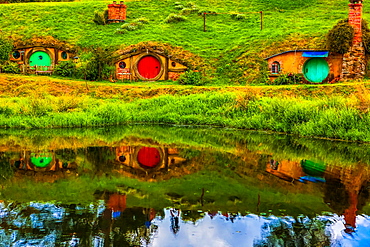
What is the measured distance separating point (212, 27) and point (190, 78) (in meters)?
10.6

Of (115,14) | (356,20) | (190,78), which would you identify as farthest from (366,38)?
(115,14)

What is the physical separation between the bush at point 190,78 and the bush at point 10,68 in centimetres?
1215

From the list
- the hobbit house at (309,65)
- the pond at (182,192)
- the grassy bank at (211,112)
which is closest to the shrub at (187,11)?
the hobbit house at (309,65)

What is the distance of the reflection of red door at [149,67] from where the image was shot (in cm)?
3203

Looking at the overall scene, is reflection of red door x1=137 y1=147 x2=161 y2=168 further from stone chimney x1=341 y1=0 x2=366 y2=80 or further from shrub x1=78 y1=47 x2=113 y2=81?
stone chimney x1=341 y1=0 x2=366 y2=80

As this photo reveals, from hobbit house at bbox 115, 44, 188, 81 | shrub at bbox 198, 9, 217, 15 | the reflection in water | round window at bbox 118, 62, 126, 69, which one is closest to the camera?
the reflection in water

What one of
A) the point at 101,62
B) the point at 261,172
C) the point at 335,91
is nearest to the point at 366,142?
the point at 261,172

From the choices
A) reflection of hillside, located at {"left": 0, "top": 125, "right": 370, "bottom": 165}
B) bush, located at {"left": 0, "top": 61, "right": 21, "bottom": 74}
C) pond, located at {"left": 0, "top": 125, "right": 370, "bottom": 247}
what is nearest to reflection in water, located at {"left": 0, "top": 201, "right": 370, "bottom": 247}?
pond, located at {"left": 0, "top": 125, "right": 370, "bottom": 247}

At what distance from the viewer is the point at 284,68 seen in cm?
2942

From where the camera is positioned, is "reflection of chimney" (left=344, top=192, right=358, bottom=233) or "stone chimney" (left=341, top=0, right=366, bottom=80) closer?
"reflection of chimney" (left=344, top=192, right=358, bottom=233)

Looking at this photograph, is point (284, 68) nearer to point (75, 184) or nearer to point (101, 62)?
point (101, 62)

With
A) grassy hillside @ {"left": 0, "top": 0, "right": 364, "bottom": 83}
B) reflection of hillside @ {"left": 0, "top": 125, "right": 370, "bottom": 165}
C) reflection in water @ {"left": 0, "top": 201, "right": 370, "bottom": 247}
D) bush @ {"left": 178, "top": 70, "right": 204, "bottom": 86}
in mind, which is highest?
grassy hillside @ {"left": 0, "top": 0, "right": 364, "bottom": 83}

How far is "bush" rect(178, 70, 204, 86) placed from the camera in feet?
98.8

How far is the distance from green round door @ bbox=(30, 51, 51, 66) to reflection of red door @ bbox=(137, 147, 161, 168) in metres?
21.2
